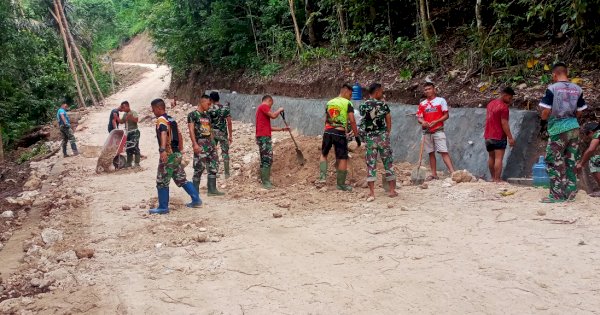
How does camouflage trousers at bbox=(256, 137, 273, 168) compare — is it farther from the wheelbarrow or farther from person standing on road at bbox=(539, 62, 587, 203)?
the wheelbarrow

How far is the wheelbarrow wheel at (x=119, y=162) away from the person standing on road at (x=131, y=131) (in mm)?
97

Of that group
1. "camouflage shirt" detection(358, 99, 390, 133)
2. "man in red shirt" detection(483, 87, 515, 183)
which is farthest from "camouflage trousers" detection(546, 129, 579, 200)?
"camouflage shirt" detection(358, 99, 390, 133)

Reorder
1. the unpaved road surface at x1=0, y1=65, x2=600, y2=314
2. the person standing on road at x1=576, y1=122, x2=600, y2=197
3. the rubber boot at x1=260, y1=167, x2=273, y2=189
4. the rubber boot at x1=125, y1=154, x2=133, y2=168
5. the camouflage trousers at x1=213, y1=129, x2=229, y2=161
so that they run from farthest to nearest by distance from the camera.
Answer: the rubber boot at x1=125, y1=154, x2=133, y2=168, the camouflage trousers at x1=213, y1=129, x2=229, y2=161, the rubber boot at x1=260, y1=167, x2=273, y2=189, the person standing on road at x1=576, y1=122, x2=600, y2=197, the unpaved road surface at x1=0, y1=65, x2=600, y2=314

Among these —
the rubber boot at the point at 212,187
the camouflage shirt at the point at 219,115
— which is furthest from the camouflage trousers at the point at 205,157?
the camouflage shirt at the point at 219,115

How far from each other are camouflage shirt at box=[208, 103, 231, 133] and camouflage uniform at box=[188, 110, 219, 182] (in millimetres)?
442

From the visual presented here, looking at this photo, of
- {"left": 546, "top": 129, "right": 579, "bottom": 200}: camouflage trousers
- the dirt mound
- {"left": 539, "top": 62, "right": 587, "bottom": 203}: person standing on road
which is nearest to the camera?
{"left": 539, "top": 62, "right": 587, "bottom": 203}: person standing on road

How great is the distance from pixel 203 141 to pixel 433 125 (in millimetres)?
3660

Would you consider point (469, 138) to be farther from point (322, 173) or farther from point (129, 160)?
point (129, 160)

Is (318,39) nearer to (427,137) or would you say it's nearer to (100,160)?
(100,160)

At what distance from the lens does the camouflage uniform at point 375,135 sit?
7.31m

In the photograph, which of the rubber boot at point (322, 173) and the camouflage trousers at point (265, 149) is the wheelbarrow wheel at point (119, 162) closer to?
the camouflage trousers at point (265, 149)

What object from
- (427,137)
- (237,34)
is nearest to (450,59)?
(427,137)

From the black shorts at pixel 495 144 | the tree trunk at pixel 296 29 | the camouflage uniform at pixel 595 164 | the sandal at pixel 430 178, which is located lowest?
the sandal at pixel 430 178

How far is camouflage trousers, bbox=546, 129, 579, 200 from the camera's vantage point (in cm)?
625
